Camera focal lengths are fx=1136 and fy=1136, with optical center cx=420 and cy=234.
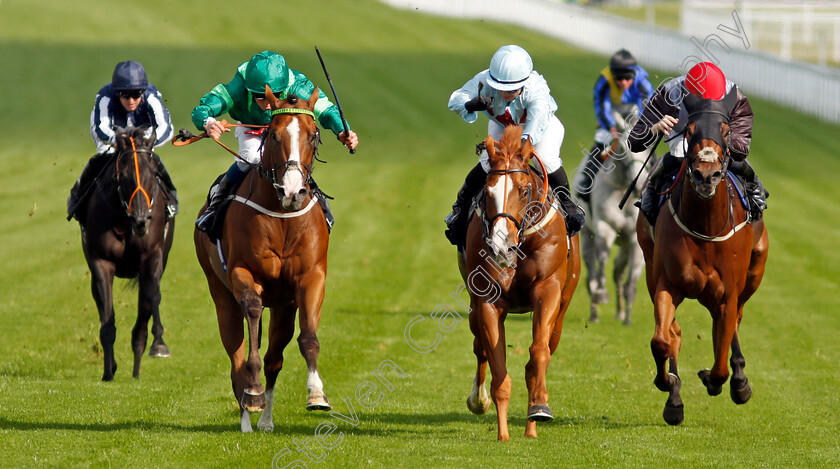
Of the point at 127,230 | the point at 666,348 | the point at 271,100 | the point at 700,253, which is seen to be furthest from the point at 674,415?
the point at 127,230

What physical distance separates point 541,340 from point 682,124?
6.48ft

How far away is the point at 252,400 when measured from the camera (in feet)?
23.0

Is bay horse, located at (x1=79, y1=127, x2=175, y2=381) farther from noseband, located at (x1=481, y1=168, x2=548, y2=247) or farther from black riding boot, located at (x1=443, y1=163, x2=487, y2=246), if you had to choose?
noseband, located at (x1=481, y1=168, x2=548, y2=247)

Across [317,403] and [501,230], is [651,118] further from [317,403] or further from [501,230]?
[317,403]

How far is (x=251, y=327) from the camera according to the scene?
23.6 ft

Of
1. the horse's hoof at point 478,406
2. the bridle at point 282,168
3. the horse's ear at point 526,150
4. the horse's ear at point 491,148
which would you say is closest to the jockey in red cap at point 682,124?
the horse's ear at point 526,150

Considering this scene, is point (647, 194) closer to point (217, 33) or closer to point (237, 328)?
point (237, 328)

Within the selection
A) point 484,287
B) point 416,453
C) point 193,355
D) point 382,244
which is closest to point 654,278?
point 484,287

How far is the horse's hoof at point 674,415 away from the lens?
7.96m

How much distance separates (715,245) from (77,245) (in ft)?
41.5

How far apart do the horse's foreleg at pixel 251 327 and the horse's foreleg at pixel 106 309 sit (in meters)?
2.82

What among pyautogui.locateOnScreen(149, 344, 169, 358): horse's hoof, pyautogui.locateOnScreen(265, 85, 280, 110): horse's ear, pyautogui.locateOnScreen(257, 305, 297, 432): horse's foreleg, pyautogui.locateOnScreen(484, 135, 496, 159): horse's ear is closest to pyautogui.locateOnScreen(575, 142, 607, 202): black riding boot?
pyautogui.locateOnScreen(149, 344, 169, 358): horse's hoof

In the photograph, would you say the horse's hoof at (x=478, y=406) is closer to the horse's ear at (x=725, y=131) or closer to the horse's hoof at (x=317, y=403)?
the horse's hoof at (x=317, y=403)

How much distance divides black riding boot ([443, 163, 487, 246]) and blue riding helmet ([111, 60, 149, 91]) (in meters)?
3.41
